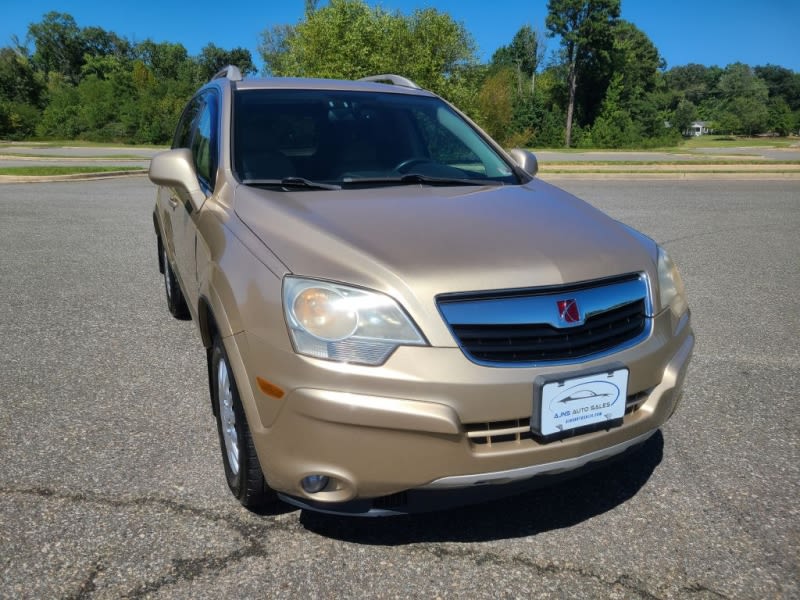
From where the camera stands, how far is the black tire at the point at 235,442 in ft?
7.88

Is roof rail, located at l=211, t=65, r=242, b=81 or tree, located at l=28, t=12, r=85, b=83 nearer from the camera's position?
roof rail, located at l=211, t=65, r=242, b=81

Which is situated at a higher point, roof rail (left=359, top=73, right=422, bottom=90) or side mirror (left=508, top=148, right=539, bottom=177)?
roof rail (left=359, top=73, right=422, bottom=90)

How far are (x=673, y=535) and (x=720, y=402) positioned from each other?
1457 millimetres

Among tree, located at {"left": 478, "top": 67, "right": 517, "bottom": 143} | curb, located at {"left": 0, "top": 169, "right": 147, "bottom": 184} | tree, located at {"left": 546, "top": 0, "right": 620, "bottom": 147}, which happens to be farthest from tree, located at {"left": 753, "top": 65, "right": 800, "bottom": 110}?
curb, located at {"left": 0, "top": 169, "right": 147, "bottom": 184}

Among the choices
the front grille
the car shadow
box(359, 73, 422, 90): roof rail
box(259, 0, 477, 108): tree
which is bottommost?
the car shadow

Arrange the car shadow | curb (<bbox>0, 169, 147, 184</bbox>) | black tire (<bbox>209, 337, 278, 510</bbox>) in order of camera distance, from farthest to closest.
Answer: curb (<bbox>0, 169, 147, 184</bbox>) → the car shadow → black tire (<bbox>209, 337, 278, 510</bbox>)

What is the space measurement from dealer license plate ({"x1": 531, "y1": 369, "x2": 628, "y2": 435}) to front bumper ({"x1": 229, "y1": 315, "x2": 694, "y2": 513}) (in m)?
0.04

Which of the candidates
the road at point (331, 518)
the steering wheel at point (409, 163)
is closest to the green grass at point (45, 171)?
the road at point (331, 518)

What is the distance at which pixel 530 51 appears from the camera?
283 ft

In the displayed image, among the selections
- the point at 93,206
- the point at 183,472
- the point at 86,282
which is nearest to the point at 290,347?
the point at 183,472

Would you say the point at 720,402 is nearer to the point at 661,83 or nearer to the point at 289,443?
the point at 289,443

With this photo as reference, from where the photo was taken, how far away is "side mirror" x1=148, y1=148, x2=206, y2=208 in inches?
127

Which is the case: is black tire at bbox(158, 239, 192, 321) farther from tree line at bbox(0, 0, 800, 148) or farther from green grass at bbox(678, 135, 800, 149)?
green grass at bbox(678, 135, 800, 149)

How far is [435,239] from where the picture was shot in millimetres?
2375
